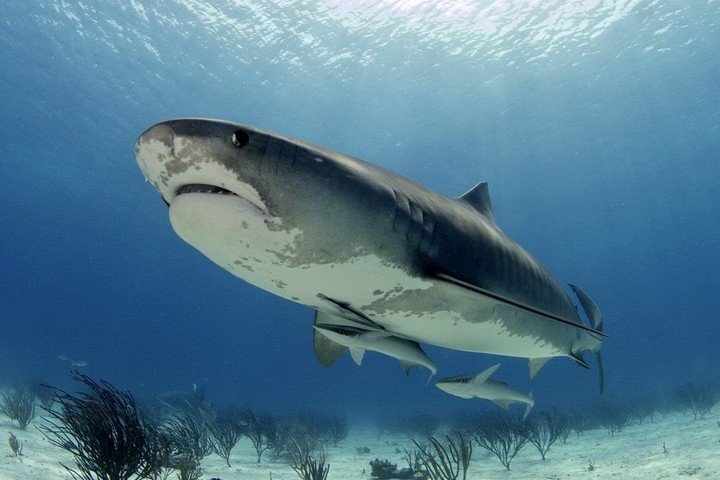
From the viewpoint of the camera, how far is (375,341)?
13.4ft

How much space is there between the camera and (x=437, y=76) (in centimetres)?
3231

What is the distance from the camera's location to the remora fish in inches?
154

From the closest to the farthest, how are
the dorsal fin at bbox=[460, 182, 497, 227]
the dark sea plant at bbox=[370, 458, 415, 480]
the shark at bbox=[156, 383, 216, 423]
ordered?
the dorsal fin at bbox=[460, 182, 497, 227], the dark sea plant at bbox=[370, 458, 415, 480], the shark at bbox=[156, 383, 216, 423]

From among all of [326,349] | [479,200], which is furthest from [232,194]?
[479,200]

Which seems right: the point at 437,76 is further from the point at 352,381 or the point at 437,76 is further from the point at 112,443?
the point at 352,381

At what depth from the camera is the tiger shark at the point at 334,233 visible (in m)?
2.34

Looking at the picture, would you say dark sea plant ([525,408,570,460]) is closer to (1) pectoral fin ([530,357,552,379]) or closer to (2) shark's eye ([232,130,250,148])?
(1) pectoral fin ([530,357,552,379])

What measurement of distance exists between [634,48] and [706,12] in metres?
4.13

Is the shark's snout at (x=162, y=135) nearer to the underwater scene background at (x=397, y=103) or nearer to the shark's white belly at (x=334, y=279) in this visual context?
the shark's white belly at (x=334, y=279)

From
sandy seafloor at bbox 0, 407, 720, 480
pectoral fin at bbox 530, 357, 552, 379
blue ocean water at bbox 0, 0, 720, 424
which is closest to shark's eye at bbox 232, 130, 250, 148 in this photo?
pectoral fin at bbox 530, 357, 552, 379

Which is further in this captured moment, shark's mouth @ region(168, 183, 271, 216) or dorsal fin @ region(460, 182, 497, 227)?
dorsal fin @ region(460, 182, 497, 227)

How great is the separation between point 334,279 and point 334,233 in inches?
15.4

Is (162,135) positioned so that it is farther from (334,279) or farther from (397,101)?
(397,101)

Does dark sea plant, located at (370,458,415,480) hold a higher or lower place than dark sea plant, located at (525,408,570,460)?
lower
